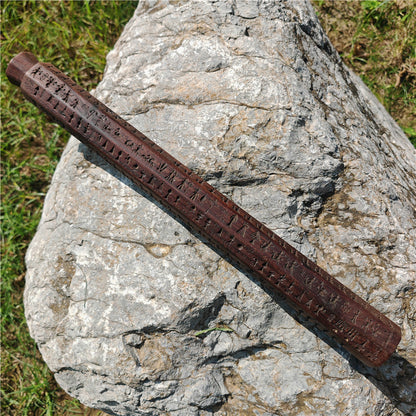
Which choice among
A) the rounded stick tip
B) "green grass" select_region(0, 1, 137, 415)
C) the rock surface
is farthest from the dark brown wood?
"green grass" select_region(0, 1, 137, 415)

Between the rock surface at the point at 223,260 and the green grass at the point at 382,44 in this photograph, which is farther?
the green grass at the point at 382,44

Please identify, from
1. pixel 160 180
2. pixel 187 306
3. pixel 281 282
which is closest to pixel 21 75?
pixel 160 180

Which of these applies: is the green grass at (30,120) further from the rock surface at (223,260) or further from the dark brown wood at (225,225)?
the dark brown wood at (225,225)

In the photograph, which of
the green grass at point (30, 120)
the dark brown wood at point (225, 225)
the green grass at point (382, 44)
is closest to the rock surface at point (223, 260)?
the dark brown wood at point (225, 225)

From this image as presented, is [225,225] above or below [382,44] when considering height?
below

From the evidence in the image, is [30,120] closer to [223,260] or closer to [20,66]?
[20,66]

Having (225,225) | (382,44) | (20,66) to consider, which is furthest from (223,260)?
(382,44)

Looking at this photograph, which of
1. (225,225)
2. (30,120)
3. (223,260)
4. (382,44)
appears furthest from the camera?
(382,44)

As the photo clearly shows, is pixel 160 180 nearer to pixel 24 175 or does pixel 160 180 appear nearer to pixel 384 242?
pixel 384 242
